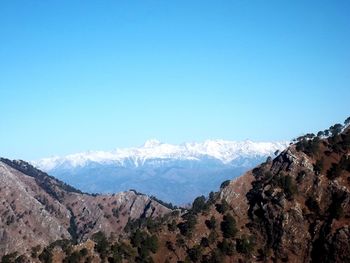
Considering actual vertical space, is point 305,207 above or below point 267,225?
above

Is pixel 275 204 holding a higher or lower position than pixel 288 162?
lower

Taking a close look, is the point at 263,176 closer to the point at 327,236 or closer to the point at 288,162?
the point at 288,162

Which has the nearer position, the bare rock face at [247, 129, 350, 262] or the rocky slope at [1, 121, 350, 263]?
the bare rock face at [247, 129, 350, 262]

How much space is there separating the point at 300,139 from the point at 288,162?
1049 inches

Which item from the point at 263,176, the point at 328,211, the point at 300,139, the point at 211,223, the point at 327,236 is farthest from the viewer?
the point at 300,139

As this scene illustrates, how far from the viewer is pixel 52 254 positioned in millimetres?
167250

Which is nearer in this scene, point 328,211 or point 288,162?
point 328,211

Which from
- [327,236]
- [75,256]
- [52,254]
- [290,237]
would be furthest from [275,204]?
[52,254]

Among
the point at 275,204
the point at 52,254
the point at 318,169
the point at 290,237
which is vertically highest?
Result: the point at 318,169

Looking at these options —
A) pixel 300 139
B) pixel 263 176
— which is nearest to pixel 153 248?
pixel 263 176

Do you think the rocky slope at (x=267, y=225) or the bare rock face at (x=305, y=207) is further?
the rocky slope at (x=267, y=225)

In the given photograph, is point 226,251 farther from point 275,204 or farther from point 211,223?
point 275,204

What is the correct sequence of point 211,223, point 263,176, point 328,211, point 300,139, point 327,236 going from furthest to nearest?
1. point 300,139
2. point 263,176
3. point 211,223
4. point 328,211
5. point 327,236

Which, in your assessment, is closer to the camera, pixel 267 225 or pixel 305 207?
pixel 305 207
